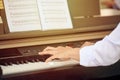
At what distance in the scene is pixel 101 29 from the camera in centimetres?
219

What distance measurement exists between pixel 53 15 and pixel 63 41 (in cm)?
21

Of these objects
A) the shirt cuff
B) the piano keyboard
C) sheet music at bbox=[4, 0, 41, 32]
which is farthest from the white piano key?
sheet music at bbox=[4, 0, 41, 32]

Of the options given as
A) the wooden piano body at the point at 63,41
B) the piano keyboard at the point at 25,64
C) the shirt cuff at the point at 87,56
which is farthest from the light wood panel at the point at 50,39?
the shirt cuff at the point at 87,56

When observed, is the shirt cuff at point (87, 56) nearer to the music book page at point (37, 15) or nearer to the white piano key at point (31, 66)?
the white piano key at point (31, 66)

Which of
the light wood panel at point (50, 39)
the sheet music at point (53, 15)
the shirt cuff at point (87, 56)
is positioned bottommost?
the shirt cuff at point (87, 56)

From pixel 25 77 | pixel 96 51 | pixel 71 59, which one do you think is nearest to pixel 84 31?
pixel 71 59

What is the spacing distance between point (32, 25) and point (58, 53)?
1.09ft

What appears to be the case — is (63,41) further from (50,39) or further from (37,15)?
(37,15)

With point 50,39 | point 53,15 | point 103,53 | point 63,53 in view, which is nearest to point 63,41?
point 50,39

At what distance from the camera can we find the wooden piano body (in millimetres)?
1863

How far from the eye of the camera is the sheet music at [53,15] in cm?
202

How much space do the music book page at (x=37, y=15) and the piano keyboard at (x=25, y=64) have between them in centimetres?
22

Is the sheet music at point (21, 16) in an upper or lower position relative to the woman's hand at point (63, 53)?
upper

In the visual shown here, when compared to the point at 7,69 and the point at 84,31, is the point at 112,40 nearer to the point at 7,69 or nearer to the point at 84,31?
the point at 84,31
